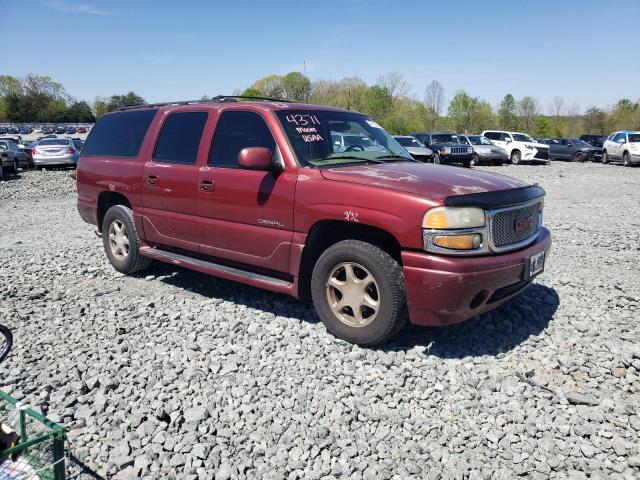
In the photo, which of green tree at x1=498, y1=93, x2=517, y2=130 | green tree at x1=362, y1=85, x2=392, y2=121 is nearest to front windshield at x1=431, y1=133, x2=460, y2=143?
green tree at x1=362, y1=85, x2=392, y2=121

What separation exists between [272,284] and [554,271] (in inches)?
131

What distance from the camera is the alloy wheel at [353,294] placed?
154 inches

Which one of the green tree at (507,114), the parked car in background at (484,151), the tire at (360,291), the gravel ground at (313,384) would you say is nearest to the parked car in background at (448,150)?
the parked car in background at (484,151)

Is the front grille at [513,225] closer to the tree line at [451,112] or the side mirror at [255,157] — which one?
the side mirror at [255,157]

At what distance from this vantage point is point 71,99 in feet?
378

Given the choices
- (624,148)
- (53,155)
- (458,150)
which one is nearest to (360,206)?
(53,155)

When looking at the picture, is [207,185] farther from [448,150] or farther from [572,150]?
[572,150]

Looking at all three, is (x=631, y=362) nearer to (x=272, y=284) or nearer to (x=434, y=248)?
(x=434, y=248)

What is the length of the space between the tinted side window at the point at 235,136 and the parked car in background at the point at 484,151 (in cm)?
2283

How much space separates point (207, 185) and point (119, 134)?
193 centimetres

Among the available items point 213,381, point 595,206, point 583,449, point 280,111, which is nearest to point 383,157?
point 280,111

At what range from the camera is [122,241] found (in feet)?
19.7

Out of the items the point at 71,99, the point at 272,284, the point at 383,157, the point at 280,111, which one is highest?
the point at 71,99

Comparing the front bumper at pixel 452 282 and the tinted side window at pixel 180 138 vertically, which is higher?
the tinted side window at pixel 180 138
